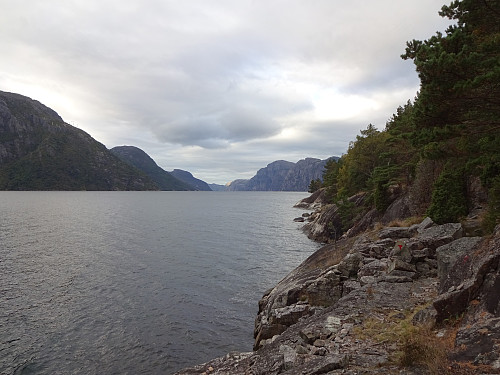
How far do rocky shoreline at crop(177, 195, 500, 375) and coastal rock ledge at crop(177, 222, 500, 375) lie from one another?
3cm

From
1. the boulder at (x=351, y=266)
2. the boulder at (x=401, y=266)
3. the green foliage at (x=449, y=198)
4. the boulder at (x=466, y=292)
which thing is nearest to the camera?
the boulder at (x=466, y=292)

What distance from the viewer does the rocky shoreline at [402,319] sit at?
7.03 metres

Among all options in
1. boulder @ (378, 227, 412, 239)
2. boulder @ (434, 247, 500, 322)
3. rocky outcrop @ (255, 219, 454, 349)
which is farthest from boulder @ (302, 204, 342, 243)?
boulder @ (434, 247, 500, 322)

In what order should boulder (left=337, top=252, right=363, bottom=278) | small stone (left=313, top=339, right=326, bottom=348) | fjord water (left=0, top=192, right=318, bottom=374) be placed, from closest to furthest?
small stone (left=313, top=339, right=326, bottom=348), boulder (left=337, top=252, right=363, bottom=278), fjord water (left=0, top=192, right=318, bottom=374)

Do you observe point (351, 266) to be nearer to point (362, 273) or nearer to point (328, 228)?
Answer: point (362, 273)

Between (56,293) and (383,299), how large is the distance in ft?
90.1

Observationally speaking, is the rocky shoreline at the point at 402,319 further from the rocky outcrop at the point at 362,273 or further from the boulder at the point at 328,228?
the boulder at the point at 328,228

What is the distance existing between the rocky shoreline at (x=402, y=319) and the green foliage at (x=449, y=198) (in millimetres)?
4381

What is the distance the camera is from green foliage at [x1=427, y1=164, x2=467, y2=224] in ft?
67.7

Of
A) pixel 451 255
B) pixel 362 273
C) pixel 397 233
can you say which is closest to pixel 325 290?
pixel 362 273

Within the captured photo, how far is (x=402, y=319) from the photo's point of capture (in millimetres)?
10773

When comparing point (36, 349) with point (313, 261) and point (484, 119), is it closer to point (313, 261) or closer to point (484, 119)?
point (313, 261)

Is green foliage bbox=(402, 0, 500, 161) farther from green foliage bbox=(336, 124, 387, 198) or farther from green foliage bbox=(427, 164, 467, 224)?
green foliage bbox=(336, 124, 387, 198)

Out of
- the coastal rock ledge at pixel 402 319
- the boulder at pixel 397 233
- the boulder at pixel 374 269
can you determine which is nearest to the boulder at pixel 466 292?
the coastal rock ledge at pixel 402 319
